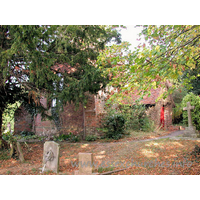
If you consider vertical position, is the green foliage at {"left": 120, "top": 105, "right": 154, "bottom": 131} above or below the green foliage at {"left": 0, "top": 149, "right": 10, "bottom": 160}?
above

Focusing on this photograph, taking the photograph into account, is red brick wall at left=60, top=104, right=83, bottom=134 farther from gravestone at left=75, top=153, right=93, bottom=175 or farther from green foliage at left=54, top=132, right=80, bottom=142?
gravestone at left=75, top=153, right=93, bottom=175

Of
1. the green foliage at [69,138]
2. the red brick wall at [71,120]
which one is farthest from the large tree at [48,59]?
the red brick wall at [71,120]

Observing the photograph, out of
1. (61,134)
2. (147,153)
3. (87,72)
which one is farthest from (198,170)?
(61,134)

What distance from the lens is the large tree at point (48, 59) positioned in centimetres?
368

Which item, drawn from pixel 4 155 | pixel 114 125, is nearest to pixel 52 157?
pixel 4 155

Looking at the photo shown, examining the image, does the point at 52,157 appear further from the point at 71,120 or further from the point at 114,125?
the point at 71,120

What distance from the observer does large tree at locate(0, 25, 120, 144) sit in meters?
3.68

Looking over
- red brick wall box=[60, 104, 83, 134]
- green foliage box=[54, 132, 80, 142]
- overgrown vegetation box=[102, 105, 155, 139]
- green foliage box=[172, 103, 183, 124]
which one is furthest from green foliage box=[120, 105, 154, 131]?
green foliage box=[54, 132, 80, 142]

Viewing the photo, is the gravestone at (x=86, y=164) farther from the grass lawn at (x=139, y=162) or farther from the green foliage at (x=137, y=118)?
the green foliage at (x=137, y=118)

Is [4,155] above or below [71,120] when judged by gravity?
below

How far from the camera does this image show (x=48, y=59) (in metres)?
3.97

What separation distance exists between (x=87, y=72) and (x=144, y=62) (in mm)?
2558

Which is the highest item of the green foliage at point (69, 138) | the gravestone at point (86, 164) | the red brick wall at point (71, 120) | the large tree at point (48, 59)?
the large tree at point (48, 59)
